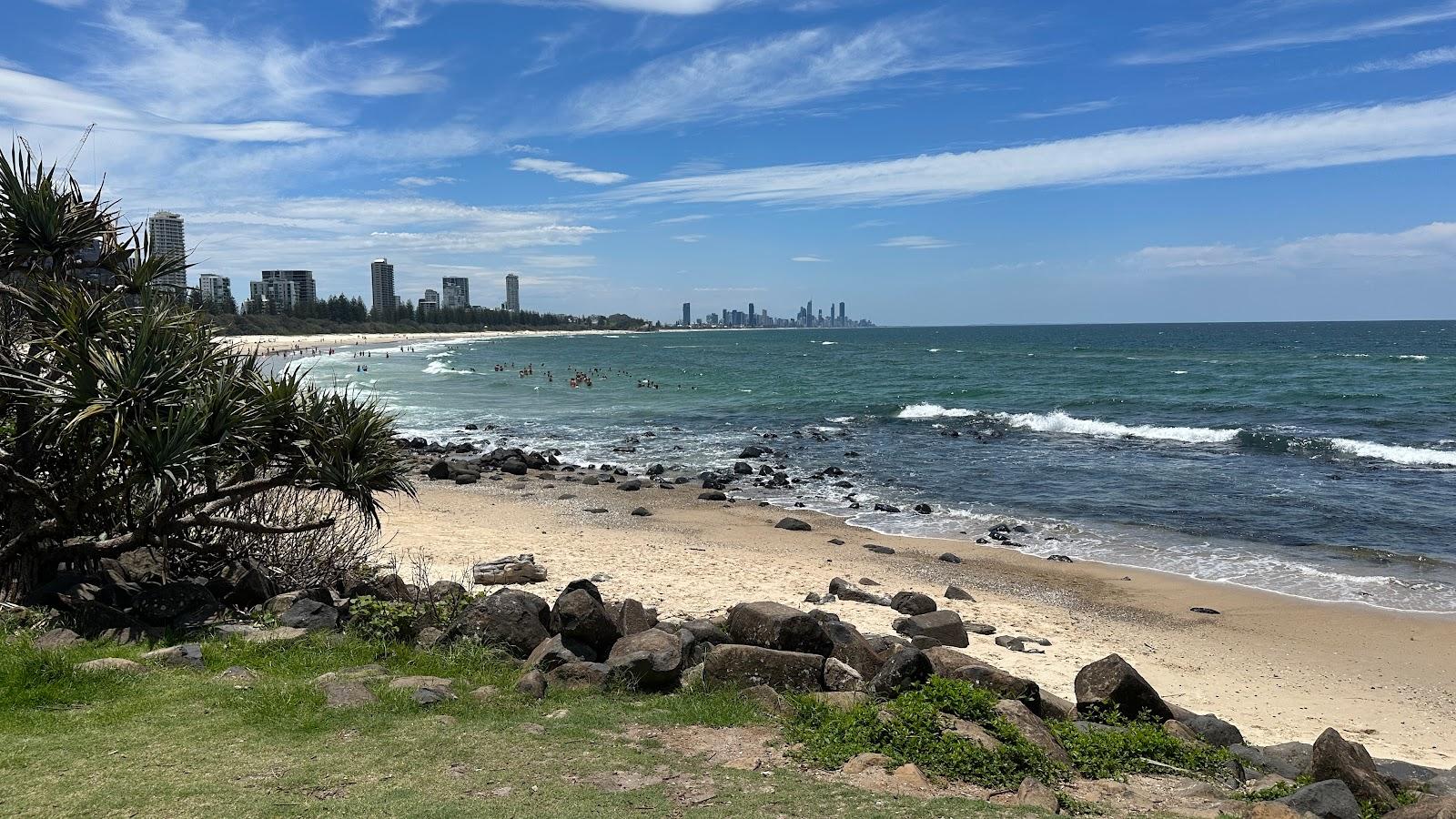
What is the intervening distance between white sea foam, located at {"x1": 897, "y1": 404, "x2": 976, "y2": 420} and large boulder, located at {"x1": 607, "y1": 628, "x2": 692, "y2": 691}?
33.5 meters

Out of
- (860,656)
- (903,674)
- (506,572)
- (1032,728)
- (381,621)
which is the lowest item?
(506,572)

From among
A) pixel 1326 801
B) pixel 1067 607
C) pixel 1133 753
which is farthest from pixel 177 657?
pixel 1067 607

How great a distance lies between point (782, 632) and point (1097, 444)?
2577cm

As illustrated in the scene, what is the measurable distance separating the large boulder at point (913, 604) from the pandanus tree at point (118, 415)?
6.55m

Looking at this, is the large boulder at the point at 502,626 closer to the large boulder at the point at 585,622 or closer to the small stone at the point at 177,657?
the large boulder at the point at 585,622

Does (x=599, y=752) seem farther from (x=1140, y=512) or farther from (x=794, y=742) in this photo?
(x=1140, y=512)

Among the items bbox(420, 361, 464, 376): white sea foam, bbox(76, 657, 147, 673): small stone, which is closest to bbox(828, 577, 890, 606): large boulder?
bbox(76, 657, 147, 673): small stone

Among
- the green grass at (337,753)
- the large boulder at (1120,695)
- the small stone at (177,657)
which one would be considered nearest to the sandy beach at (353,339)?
the small stone at (177,657)

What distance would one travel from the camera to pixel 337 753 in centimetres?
583

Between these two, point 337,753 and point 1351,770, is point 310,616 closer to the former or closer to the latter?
point 337,753

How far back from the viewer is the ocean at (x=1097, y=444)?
16984mm

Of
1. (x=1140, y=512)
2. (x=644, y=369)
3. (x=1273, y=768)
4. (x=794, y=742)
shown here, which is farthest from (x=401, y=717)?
(x=644, y=369)

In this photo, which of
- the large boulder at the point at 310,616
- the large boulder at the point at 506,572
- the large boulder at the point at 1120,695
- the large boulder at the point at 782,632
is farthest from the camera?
the large boulder at the point at 506,572

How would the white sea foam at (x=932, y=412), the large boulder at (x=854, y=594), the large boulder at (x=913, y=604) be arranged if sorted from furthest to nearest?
1. the white sea foam at (x=932, y=412)
2. the large boulder at (x=854, y=594)
3. the large boulder at (x=913, y=604)
